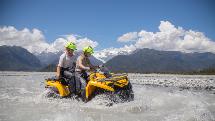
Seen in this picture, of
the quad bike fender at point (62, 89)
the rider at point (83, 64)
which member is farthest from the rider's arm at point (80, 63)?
the quad bike fender at point (62, 89)

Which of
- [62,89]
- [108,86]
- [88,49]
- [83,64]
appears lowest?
[62,89]

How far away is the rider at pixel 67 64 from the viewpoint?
15375mm

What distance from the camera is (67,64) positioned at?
15969 millimetres

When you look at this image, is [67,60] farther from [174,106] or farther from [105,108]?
[174,106]

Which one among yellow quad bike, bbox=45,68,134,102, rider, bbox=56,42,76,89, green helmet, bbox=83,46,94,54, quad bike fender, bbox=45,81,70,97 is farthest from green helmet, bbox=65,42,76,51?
quad bike fender, bbox=45,81,70,97

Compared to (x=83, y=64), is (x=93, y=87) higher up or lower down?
lower down

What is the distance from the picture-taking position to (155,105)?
47.2ft

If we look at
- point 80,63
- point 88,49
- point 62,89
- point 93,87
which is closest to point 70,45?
point 88,49

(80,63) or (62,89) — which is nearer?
(80,63)

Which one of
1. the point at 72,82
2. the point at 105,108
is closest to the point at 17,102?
the point at 72,82

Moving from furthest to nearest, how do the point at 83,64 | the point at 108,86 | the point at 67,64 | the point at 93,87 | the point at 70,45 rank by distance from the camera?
the point at 67,64
the point at 83,64
the point at 70,45
the point at 93,87
the point at 108,86

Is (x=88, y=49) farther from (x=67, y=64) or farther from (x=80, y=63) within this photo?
(x=67, y=64)

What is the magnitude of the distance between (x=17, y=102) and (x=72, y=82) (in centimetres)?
290

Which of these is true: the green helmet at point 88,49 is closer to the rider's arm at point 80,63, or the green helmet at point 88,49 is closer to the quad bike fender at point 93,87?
the rider's arm at point 80,63
